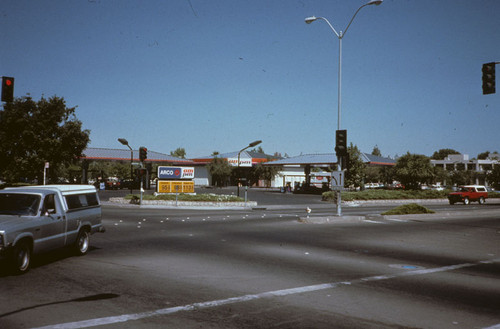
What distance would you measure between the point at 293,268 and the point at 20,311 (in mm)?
5739

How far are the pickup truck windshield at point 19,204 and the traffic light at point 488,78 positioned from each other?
57.2 ft

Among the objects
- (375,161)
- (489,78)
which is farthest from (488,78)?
(375,161)

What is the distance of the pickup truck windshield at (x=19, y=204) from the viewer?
9320 millimetres

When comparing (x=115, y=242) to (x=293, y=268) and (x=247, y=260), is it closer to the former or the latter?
(x=247, y=260)

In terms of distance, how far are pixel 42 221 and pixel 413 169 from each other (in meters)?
51.6

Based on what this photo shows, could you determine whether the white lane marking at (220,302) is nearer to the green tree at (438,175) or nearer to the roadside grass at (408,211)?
the roadside grass at (408,211)

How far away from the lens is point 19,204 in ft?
31.2

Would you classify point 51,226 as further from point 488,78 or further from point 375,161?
point 375,161

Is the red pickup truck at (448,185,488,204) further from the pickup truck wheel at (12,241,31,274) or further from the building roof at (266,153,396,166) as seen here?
the pickup truck wheel at (12,241,31,274)

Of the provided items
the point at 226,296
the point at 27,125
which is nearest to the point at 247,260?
the point at 226,296

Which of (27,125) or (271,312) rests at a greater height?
(27,125)

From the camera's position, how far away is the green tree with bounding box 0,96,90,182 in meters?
41.8

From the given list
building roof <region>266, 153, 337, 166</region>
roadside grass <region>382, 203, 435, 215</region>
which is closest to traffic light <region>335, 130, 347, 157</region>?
roadside grass <region>382, 203, 435, 215</region>

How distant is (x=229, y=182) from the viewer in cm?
9050
